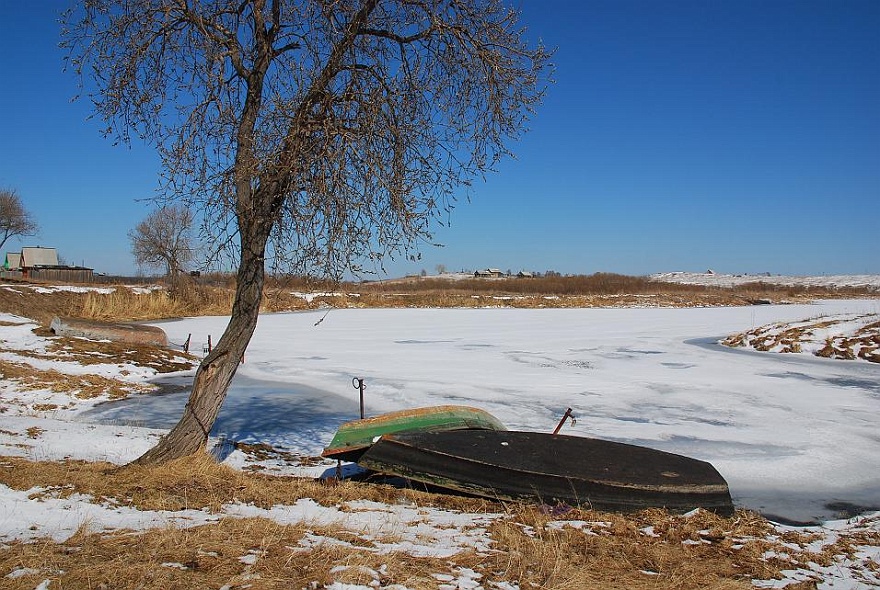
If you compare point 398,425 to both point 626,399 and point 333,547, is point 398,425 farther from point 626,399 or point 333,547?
point 626,399

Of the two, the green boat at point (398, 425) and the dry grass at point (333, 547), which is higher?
the green boat at point (398, 425)

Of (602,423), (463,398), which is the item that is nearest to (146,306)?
(463,398)

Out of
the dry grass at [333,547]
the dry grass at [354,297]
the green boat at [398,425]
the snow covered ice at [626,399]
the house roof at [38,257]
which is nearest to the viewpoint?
the dry grass at [333,547]

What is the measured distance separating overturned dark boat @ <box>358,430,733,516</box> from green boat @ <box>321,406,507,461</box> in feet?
0.84

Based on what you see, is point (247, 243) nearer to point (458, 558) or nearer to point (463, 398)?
point (458, 558)

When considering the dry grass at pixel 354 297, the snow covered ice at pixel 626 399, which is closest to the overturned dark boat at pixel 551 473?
the snow covered ice at pixel 626 399

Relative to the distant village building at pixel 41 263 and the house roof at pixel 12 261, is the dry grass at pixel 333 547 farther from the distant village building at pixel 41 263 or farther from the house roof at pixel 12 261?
the house roof at pixel 12 261

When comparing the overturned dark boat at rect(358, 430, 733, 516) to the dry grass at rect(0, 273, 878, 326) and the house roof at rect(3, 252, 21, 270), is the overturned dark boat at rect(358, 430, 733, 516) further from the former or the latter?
the house roof at rect(3, 252, 21, 270)

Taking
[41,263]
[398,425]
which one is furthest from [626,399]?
[41,263]

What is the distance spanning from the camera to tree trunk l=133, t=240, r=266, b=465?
5.74 meters

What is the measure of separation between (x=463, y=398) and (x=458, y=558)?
267 inches

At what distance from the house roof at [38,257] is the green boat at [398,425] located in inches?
2247

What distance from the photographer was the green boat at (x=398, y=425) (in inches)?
239

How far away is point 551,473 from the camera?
5492mm
